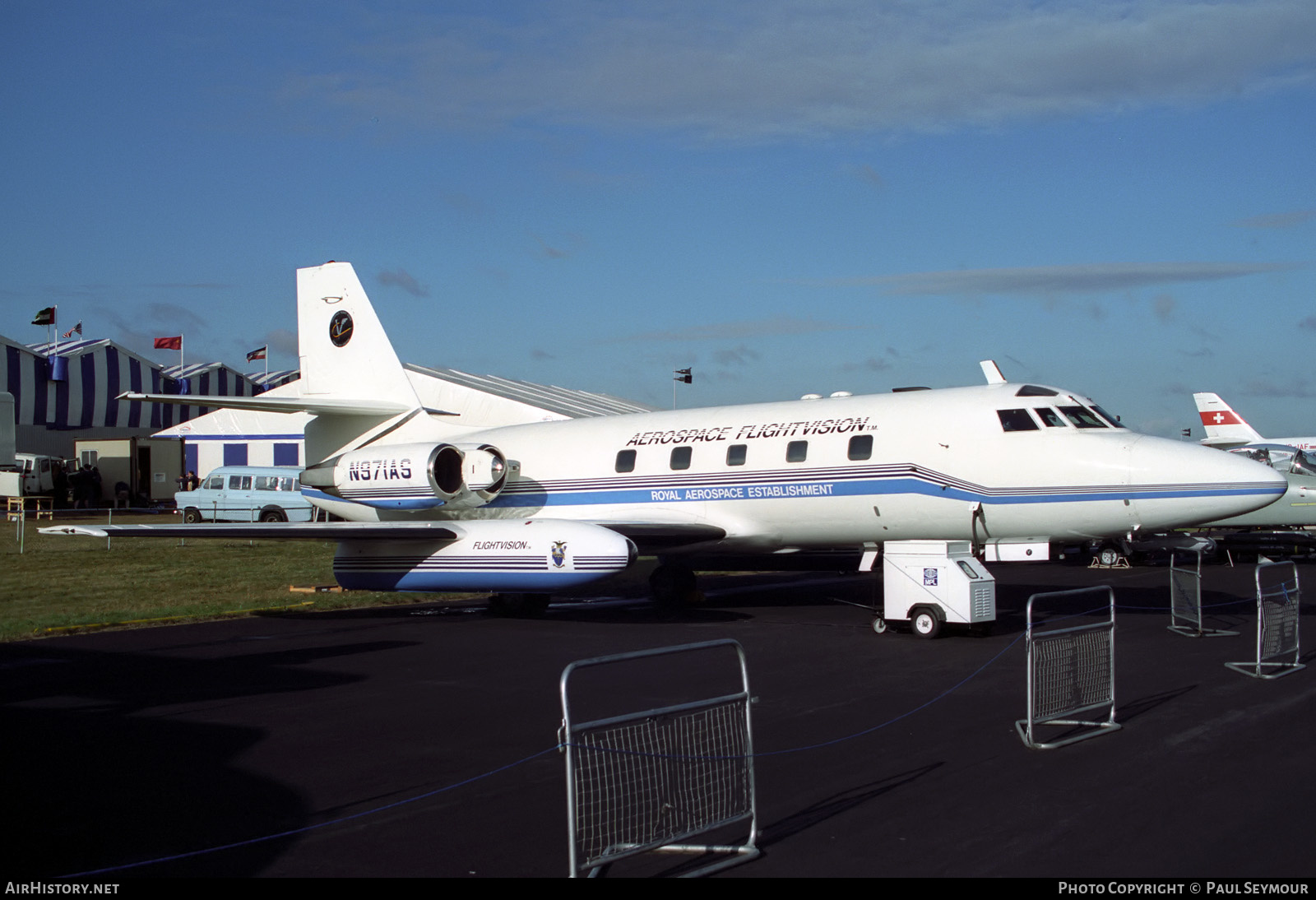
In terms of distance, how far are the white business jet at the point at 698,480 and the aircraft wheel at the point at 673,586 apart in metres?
0.03

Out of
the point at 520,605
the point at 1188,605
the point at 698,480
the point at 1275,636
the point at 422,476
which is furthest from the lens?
the point at 422,476

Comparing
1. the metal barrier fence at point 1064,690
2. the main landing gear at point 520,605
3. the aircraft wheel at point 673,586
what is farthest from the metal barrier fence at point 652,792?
the aircraft wheel at point 673,586

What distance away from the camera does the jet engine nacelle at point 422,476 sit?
Answer: 18734 millimetres

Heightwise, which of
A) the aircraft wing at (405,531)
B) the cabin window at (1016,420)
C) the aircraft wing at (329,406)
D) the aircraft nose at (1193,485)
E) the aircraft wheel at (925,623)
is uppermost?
the aircraft wing at (329,406)

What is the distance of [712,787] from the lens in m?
7.02

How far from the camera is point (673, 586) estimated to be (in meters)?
19.1

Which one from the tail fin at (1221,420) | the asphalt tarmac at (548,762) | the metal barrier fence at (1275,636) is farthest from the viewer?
the tail fin at (1221,420)

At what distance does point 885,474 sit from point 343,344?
10981mm

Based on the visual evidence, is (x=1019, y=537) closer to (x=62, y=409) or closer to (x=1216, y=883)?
(x=1216, y=883)

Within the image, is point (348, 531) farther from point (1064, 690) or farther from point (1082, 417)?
point (1064, 690)

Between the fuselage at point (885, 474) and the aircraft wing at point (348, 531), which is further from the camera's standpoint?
the aircraft wing at point (348, 531)

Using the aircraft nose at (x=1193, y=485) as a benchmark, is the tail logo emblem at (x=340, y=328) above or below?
above

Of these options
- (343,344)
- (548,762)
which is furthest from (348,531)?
(548,762)

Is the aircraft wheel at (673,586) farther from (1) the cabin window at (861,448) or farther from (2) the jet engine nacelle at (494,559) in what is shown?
(1) the cabin window at (861,448)
